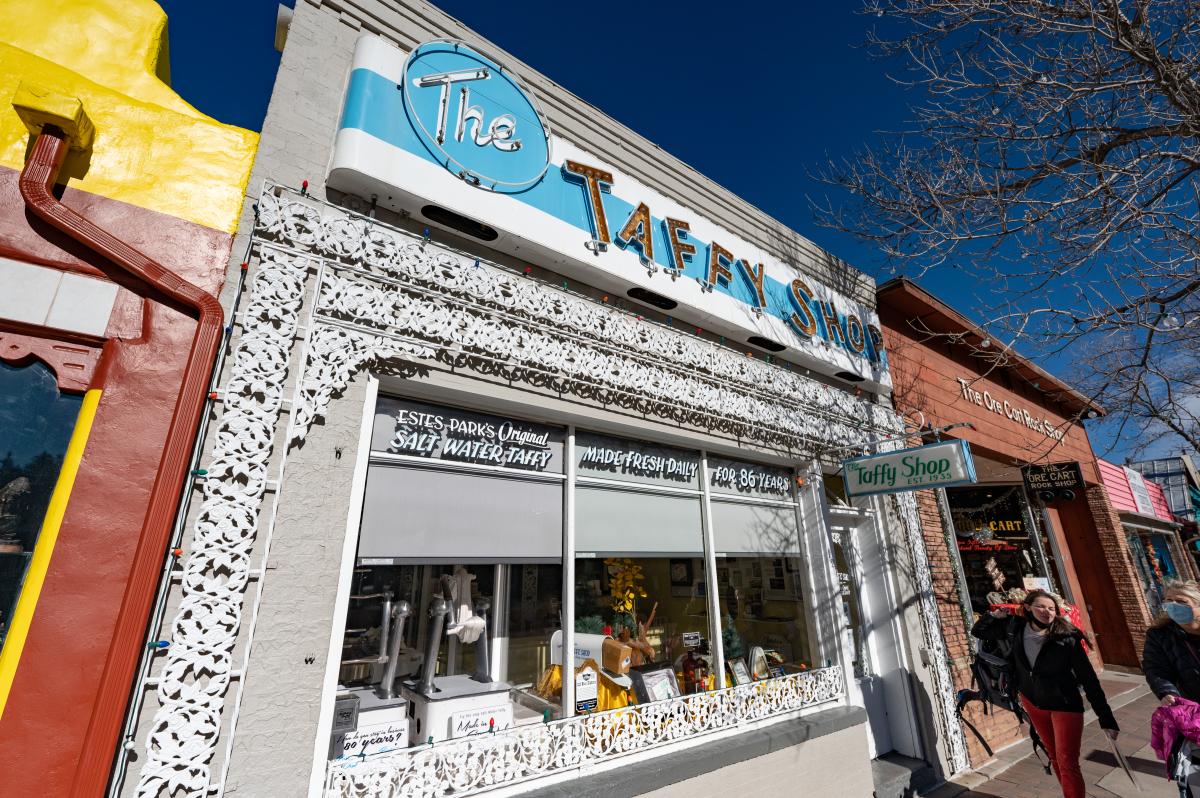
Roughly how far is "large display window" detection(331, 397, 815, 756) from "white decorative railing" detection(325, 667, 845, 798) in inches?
8.9

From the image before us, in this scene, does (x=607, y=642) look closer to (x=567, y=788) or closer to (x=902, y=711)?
(x=567, y=788)

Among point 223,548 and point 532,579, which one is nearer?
point 223,548

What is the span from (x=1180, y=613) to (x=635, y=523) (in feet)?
12.7

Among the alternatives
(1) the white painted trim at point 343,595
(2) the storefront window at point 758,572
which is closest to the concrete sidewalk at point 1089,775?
(2) the storefront window at point 758,572

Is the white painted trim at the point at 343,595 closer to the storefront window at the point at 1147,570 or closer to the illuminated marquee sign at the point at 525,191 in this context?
the illuminated marquee sign at the point at 525,191

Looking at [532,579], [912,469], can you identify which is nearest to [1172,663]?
[912,469]

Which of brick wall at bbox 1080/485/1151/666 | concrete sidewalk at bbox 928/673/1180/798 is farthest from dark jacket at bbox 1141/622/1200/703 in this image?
brick wall at bbox 1080/485/1151/666

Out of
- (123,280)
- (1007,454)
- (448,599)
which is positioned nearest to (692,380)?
(448,599)

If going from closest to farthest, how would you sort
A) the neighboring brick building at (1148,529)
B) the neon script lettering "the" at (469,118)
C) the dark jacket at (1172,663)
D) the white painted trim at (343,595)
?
the white painted trim at (343,595)
the dark jacket at (1172,663)
the neon script lettering "the" at (469,118)
the neighboring brick building at (1148,529)

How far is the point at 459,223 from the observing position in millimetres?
3797

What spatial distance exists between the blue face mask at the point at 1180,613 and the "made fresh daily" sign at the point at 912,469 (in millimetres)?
1433

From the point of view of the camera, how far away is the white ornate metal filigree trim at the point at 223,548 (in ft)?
7.19

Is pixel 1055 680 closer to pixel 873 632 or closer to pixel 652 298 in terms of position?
pixel 873 632

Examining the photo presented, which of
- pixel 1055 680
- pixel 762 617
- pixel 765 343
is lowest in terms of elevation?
pixel 1055 680
